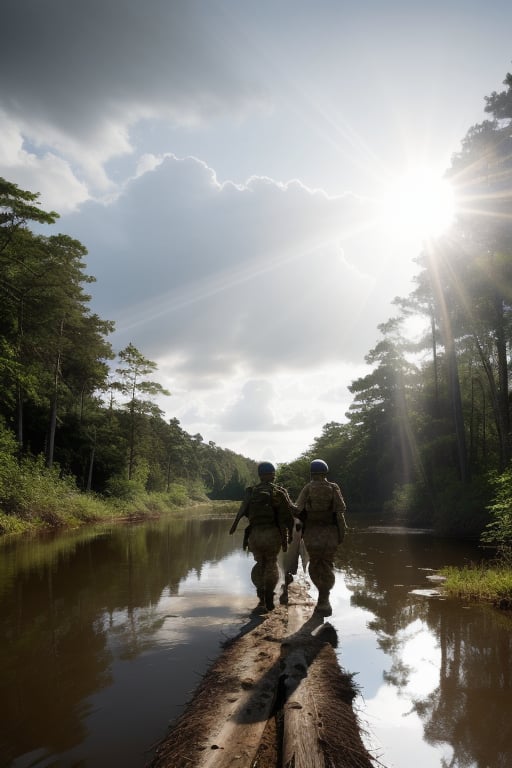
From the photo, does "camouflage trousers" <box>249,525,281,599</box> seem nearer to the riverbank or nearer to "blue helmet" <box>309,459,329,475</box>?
"blue helmet" <box>309,459,329,475</box>

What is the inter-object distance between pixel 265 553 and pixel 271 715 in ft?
12.6

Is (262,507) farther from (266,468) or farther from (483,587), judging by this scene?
(483,587)

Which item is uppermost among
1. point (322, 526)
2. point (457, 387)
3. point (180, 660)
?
point (457, 387)

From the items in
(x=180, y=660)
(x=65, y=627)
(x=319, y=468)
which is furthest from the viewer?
(x=319, y=468)

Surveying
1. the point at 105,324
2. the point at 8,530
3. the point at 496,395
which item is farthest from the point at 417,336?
the point at 8,530

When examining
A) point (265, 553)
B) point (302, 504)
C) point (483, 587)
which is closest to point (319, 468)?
point (302, 504)

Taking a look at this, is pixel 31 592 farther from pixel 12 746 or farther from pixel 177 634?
pixel 12 746

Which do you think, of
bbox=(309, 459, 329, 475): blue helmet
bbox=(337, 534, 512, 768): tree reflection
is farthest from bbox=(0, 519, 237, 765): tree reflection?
bbox=(309, 459, 329, 475): blue helmet

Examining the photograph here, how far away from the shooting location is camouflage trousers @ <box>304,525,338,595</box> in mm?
7492

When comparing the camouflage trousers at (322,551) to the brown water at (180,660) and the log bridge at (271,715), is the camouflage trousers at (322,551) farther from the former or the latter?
the log bridge at (271,715)

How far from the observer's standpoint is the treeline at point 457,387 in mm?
20922

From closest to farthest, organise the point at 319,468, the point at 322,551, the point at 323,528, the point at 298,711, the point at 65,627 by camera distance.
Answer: the point at 298,711 < the point at 65,627 < the point at 322,551 < the point at 323,528 < the point at 319,468

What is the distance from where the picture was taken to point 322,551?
7496 millimetres

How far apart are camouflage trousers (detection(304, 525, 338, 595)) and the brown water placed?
2.30ft
